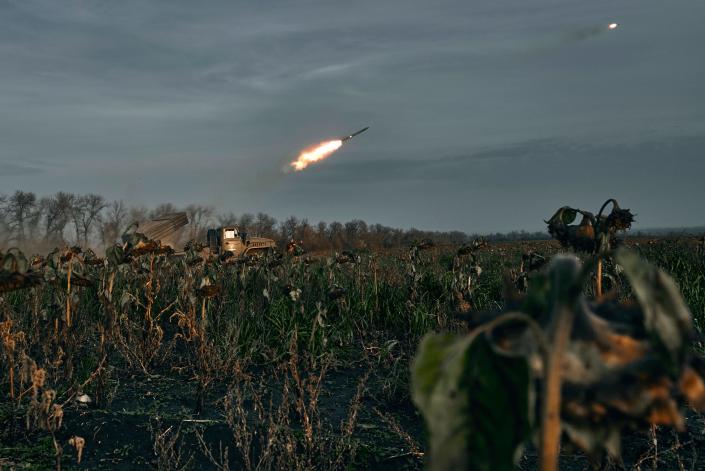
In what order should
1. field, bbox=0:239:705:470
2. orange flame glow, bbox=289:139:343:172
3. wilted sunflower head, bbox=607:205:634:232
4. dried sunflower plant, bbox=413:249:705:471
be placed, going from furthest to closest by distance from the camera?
orange flame glow, bbox=289:139:343:172 → field, bbox=0:239:705:470 → wilted sunflower head, bbox=607:205:634:232 → dried sunflower plant, bbox=413:249:705:471

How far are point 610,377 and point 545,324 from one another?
0.08m

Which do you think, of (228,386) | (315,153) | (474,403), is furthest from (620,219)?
(315,153)

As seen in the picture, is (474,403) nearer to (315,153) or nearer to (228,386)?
(228,386)

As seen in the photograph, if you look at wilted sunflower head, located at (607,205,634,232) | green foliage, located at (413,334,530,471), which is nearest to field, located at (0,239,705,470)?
wilted sunflower head, located at (607,205,634,232)

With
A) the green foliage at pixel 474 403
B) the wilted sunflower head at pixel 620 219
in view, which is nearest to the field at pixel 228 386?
the wilted sunflower head at pixel 620 219

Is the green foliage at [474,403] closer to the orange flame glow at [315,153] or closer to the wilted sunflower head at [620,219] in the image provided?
the wilted sunflower head at [620,219]

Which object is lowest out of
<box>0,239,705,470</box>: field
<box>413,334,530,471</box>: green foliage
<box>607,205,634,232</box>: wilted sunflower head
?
<box>0,239,705,470</box>: field

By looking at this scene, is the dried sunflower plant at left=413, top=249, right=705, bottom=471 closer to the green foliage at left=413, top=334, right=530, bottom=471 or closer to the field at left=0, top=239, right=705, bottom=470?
the green foliage at left=413, top=334, right=530, bottom=471

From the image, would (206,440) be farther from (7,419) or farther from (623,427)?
(623,427)

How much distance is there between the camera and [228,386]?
4.01 meters

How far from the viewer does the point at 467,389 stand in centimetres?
55

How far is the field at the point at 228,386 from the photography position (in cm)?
335

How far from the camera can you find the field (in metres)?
3.35

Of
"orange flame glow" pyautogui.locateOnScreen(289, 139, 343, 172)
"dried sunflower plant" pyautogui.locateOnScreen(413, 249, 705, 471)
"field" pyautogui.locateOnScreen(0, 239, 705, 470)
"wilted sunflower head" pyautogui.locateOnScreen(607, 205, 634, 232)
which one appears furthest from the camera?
"orange flame glow" pyautogui.locateOnScreen(289, 139, 343, 172)
